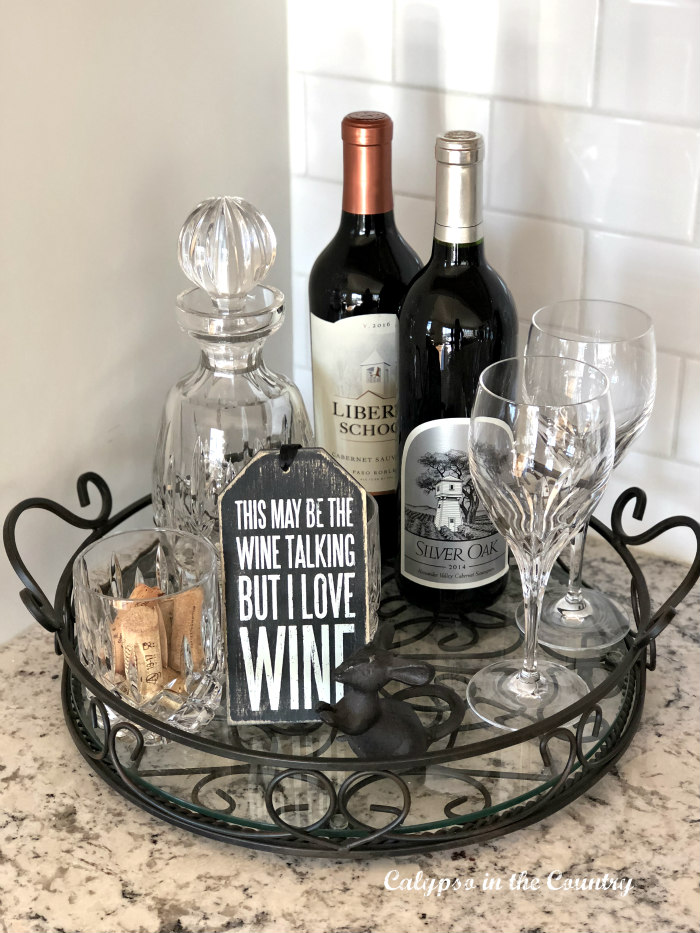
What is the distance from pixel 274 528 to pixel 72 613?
227 mm

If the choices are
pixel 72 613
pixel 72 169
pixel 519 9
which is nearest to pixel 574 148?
pixel 519 9

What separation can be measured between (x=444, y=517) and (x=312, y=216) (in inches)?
15.7

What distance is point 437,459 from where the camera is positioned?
82cm

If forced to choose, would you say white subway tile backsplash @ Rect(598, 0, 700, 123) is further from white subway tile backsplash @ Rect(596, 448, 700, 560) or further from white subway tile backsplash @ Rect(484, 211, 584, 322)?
white subway tile backsplash @ Rect(596, 448, 700, 560)

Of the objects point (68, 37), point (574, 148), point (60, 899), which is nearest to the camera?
point (60, 899)

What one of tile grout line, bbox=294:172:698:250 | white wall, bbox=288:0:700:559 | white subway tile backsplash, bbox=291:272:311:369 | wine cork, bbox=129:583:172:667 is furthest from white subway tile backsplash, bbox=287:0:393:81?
wine cork, bbox=129:583:172:667

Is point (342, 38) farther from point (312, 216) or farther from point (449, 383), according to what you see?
point (449, 383)

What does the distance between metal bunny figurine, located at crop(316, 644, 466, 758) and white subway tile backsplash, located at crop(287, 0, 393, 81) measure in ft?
1.83

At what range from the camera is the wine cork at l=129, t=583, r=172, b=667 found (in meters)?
0.73

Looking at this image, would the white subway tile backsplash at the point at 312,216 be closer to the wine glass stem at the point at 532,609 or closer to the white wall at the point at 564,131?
the white wall at the point at 564,131

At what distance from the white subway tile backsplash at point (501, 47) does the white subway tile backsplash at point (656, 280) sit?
0.41 feet

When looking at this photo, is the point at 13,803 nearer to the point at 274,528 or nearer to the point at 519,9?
the point at 274,528

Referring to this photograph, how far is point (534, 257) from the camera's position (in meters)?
0.98

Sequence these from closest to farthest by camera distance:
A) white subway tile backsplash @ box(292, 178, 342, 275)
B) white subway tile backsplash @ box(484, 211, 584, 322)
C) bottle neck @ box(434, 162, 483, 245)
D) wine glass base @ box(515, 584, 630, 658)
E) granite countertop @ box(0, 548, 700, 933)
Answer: granite countertop @ box(0, 548, 700, 933)
bottle neck @ box(434, 162, 483, 245)
wine glass base @ box(515, 584, 630, 658)
white subway tile backsplash @ box(484, 211, 584, 322)
white subway tile backsplash @ box(292, 178, 342, 275)
